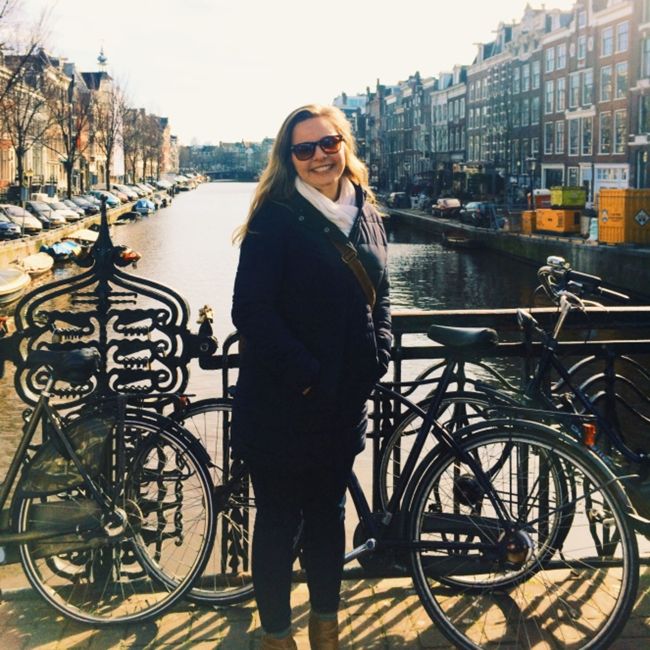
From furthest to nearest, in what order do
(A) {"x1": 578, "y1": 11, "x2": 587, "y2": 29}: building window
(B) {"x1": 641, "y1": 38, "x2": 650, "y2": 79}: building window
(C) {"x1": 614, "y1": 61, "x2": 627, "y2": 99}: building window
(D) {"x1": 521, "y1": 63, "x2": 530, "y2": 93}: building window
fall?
(D) {"x1": 521, "y1": 63, "x2": 530, "y2": 93}: building window < (A) {"x1": 578, "y1": 11, "x2": 587, "y2": 29}: building window < (C) {"x1": 614, "y1": 61, "x2": 627, "y2": 99}: building window < (B) {"x1": 641, "y1": 38, "x2": 650, "y2": 79}: building window

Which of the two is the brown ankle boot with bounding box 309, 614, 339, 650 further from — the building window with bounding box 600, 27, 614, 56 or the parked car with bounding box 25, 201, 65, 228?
the building window with bounding box 600, 27, 614, 56

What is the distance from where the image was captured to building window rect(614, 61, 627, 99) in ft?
126

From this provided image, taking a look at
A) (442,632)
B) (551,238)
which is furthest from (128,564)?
(551,238)

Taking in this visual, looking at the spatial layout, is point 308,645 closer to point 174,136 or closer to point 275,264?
point 275,264

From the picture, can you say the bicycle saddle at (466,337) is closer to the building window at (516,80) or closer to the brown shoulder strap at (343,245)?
the brown shoulder strap at (343,245)

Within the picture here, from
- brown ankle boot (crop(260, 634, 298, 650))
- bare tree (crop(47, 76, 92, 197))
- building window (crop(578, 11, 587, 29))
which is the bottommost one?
brown ankle boot (crop(260, 634, 298, 650))

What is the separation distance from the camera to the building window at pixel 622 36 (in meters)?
38.2

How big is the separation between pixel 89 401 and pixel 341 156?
47.6 inches

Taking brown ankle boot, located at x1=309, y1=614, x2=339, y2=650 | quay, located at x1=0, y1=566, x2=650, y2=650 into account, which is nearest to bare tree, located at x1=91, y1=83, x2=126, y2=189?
quay, located at x1=0, y1=566, x2=650, y2=650

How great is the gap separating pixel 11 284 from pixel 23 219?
11990 millimetres

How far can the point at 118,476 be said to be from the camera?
2.81 m

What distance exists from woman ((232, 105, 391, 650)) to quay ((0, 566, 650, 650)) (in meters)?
0.27

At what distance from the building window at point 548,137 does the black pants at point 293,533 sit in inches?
1831

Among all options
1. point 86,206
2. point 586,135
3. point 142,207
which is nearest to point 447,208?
point 586,135
